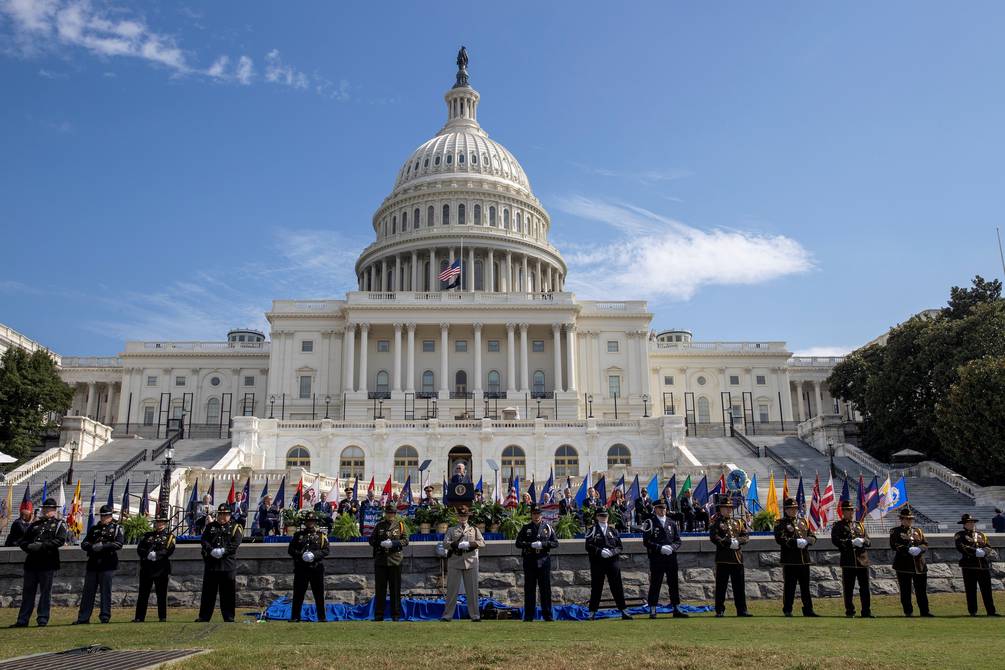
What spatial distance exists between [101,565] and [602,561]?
930 cm

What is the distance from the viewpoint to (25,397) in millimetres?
61688

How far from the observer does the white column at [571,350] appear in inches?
3265

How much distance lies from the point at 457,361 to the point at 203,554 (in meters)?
68.0

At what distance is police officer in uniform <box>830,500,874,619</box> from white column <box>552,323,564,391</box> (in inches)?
2500

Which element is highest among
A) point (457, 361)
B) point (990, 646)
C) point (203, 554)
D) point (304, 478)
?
point (457, 361)

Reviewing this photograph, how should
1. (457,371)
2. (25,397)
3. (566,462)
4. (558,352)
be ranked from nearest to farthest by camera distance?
(566,462), (25,397), (558,352), (457,371)

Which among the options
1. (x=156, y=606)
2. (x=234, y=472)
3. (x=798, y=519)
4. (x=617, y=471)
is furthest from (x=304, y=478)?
(x=798, y=519)

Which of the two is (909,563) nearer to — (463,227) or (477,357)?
(477,357)

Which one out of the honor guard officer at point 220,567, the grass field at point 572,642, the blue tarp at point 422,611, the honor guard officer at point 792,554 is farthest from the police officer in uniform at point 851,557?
the honor guard officer at point 220,567

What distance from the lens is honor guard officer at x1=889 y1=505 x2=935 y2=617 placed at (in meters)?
17.7

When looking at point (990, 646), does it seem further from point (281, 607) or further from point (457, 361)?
point (457, 361)

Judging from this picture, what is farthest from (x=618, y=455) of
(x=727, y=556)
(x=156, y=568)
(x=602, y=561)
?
(x=156, y=568)

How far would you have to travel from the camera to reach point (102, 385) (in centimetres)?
10138

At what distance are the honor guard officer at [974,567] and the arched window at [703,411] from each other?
77.8 metres
